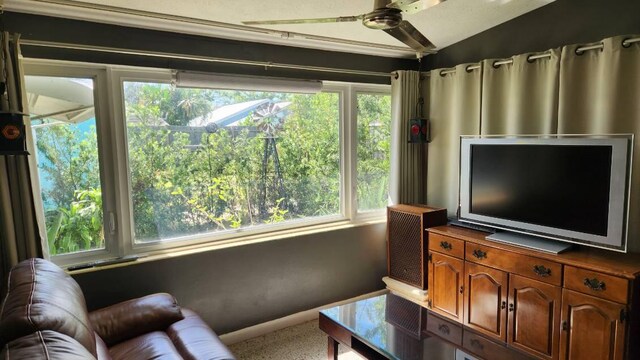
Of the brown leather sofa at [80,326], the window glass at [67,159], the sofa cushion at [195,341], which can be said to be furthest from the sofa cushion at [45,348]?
the window glass at [67,159]

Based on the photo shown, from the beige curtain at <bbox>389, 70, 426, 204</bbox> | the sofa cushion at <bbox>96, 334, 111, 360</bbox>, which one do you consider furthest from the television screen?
the sofa cushion at <bbox>96, 334, 111, 360</bbox>

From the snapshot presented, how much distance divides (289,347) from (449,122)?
225 cm

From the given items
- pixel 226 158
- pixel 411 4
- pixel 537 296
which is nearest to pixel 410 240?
pixel 537 296

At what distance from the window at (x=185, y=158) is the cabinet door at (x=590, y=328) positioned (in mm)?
1763

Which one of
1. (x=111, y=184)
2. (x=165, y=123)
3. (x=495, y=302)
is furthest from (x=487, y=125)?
(x=111, y=184)

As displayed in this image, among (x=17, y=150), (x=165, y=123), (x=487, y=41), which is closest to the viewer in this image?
(x=17, y=150)

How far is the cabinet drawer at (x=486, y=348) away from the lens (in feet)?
6.24

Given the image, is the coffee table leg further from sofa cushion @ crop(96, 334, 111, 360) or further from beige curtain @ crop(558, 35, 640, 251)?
beige curtain @ crop(558, 35, 640, 251)

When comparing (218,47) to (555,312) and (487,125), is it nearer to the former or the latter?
(487,125)

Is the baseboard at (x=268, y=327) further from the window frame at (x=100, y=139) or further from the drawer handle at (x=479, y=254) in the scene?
the drawer handle at (x=479, y=254)

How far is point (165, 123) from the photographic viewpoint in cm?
264

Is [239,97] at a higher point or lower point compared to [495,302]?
higher

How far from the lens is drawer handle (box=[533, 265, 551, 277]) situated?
2248 millimetres

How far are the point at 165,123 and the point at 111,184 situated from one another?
534 mm
